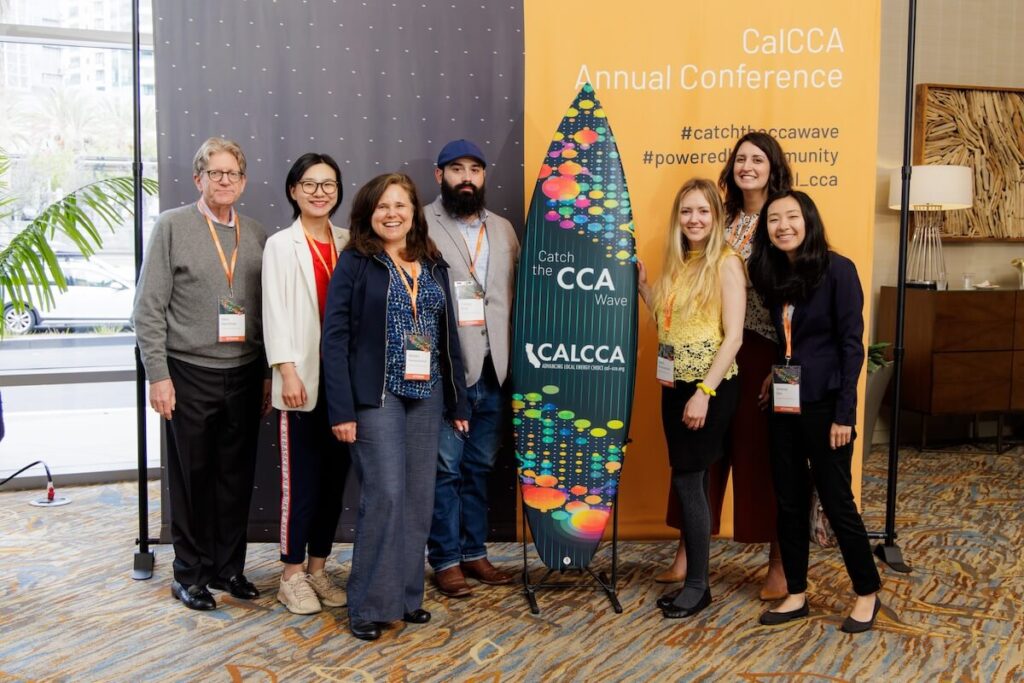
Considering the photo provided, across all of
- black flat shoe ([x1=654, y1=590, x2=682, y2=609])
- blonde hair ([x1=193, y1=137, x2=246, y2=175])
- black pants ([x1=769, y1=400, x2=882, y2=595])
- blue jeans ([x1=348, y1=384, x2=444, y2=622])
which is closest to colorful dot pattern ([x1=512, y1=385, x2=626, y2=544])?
black flat shoe ([x1=654, y1=590, x2=682, y2=609])

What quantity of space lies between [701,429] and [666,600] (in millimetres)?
587

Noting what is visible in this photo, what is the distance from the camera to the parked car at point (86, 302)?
158 inches

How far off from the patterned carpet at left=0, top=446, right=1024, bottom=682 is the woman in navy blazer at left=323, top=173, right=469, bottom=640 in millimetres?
210

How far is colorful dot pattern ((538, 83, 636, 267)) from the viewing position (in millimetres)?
2639

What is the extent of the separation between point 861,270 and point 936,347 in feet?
6.09

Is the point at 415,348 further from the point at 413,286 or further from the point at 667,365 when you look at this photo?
the point at 667,365

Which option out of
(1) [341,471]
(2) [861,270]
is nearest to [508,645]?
(1) [341,471]

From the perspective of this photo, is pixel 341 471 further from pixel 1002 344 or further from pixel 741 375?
pixel 1002 344

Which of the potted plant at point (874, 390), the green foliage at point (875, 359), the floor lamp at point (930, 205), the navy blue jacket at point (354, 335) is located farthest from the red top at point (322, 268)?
the floor lamp at point (930, 205)

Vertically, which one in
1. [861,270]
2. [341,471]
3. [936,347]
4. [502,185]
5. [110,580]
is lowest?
[110,580]

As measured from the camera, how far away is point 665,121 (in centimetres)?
308

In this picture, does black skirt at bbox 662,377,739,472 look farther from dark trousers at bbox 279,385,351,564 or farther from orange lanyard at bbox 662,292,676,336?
dark trousers at bbox 279,385,351,564

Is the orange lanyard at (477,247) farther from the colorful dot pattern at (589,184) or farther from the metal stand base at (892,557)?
the metal stand base at (892,557)

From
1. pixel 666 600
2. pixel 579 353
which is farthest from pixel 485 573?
pixel 579 353
